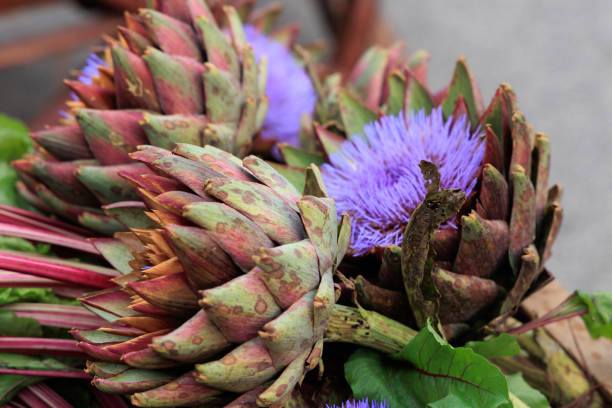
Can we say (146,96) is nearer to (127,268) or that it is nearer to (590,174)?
(127,268)

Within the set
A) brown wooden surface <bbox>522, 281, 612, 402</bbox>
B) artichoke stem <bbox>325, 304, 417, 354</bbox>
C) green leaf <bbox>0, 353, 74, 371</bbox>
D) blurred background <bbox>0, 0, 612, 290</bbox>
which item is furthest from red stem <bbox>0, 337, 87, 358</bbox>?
blurred background <bbox>0, 0, 612, 290</bbox>

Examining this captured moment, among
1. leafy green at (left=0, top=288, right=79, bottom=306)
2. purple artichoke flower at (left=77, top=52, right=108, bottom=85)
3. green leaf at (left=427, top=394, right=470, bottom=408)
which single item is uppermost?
purple artichoke flower at (left=77, top=52, right=108, bottom=85)

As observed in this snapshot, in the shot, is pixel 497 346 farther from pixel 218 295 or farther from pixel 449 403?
pixel 218 295

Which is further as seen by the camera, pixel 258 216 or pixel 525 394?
pixel 525 394

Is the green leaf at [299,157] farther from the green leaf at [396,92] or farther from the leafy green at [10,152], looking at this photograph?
the leafy green at [10,152]

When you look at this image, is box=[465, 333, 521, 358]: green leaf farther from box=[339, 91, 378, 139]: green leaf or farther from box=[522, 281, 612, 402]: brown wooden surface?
box=[339, 91, 378, 139]: green leaf

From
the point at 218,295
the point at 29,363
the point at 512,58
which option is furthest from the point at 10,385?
the point at 512,58
